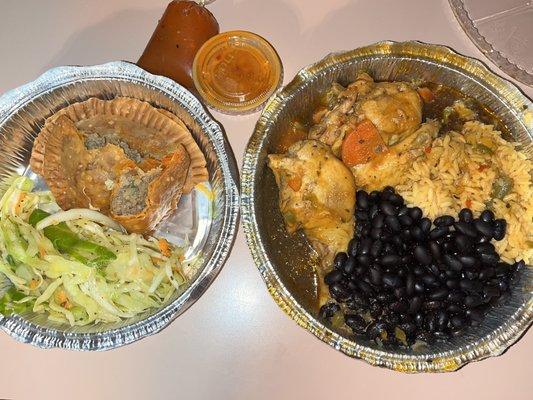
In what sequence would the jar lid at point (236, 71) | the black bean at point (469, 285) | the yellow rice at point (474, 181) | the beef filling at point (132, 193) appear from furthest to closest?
the jar lid at point (236, 71)
the beef filling at point (132, 193)
the yellow rice at point (474, 181)
the black bean at point (469, 285)

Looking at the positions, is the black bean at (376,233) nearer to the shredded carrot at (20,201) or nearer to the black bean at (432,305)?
the black bean at (432,305)

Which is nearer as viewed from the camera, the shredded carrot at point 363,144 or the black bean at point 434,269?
the black bean at point 434,269

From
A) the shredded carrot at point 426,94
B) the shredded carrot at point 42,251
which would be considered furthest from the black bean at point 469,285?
the shredded carrot at point 42,251

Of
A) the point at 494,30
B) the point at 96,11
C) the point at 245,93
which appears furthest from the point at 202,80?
the point at 494,30

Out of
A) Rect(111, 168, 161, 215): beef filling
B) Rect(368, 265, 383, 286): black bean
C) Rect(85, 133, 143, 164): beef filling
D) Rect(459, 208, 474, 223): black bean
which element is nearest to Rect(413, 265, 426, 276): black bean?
Rect(368, 265, 383, 286): black bean

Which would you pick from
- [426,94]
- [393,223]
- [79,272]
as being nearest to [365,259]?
[393,223]

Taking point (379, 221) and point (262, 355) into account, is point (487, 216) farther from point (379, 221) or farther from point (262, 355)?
point (262, 355)

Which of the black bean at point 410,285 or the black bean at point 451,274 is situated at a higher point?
the black bean at point 451,274
